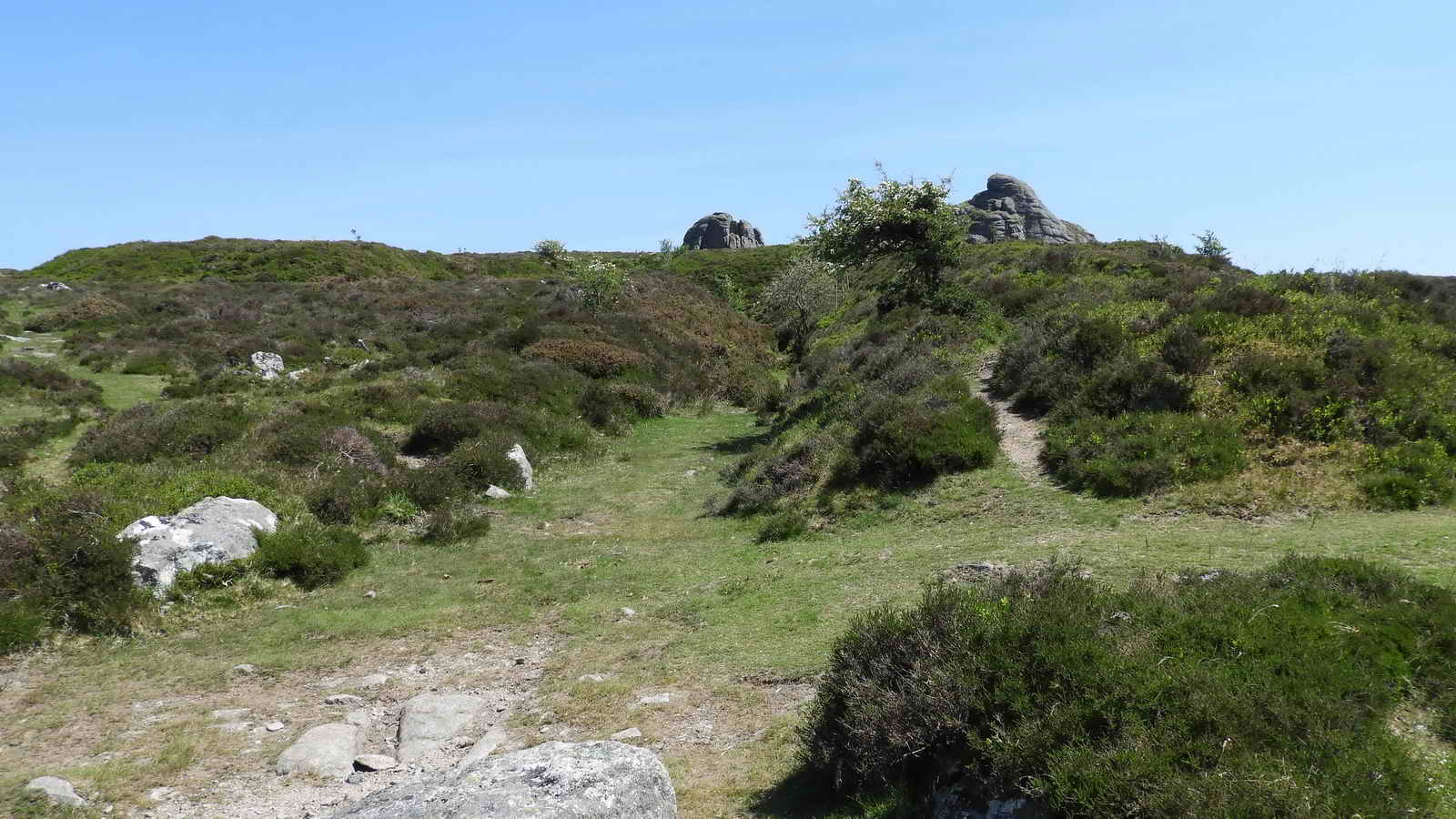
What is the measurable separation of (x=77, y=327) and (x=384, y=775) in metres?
43.6

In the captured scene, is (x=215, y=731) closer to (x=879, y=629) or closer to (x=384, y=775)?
(x=384, y=775)

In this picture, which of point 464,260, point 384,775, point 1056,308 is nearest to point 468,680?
point 384,775

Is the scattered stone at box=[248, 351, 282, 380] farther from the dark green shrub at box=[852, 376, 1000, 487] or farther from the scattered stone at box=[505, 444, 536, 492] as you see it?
the dark green shrub at box=[852, 376, 1000, 487]

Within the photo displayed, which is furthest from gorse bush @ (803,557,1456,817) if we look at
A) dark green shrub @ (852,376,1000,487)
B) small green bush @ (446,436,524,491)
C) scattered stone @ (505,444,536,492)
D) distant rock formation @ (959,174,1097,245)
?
distant rock formation @ (959,174,1097,245)

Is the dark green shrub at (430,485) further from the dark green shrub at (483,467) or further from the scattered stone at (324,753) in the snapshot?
→ the scattered stone at (324,753)

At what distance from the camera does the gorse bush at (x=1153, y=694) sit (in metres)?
4.08

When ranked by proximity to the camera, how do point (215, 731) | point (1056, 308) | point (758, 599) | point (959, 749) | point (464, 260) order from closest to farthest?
point (959, 749), point (215, 731), point (758, 599), point (1056, 308), point (464, 260)

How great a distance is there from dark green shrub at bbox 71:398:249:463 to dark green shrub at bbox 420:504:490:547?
6091 millimetres

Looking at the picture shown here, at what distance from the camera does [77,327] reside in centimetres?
3841

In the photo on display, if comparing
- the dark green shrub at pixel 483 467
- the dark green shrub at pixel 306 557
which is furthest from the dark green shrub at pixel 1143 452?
the dark green shrub at pixel 306 557

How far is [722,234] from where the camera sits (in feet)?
427

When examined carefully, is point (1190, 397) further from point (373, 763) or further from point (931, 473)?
point (373, 763)

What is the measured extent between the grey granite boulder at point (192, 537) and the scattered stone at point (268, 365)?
16.2 m

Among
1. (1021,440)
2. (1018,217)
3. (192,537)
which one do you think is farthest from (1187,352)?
(1018,217)
